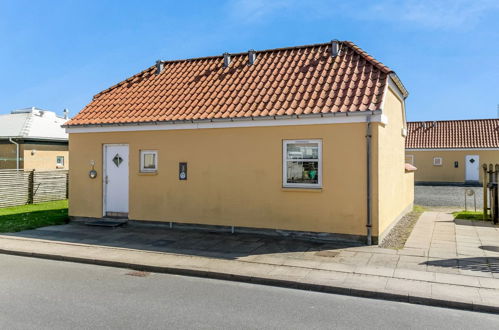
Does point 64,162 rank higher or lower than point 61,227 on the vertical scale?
higher

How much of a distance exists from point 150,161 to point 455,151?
29456 millimetres

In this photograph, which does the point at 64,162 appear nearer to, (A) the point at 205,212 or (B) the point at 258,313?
(A) the point at 205,212

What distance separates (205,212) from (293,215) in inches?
103

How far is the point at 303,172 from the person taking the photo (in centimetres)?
1040

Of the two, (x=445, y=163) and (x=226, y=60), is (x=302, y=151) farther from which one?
(x=445, y=163)

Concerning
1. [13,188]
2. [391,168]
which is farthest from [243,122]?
[13,188]

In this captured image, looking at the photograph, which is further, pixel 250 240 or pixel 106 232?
pixel 106 232

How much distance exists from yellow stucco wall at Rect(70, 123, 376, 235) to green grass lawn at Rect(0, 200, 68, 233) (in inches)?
39.2

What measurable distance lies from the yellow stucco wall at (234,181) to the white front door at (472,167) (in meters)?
28.2

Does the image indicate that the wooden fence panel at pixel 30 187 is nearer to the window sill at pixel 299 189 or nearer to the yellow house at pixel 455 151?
the window sill at pixel 299 189

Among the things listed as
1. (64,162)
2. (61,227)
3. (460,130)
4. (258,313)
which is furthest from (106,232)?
(460,130)

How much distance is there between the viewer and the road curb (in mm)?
5820

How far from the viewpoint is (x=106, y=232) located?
11445 millimetres

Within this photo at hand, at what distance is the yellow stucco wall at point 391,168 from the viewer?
10.0m
